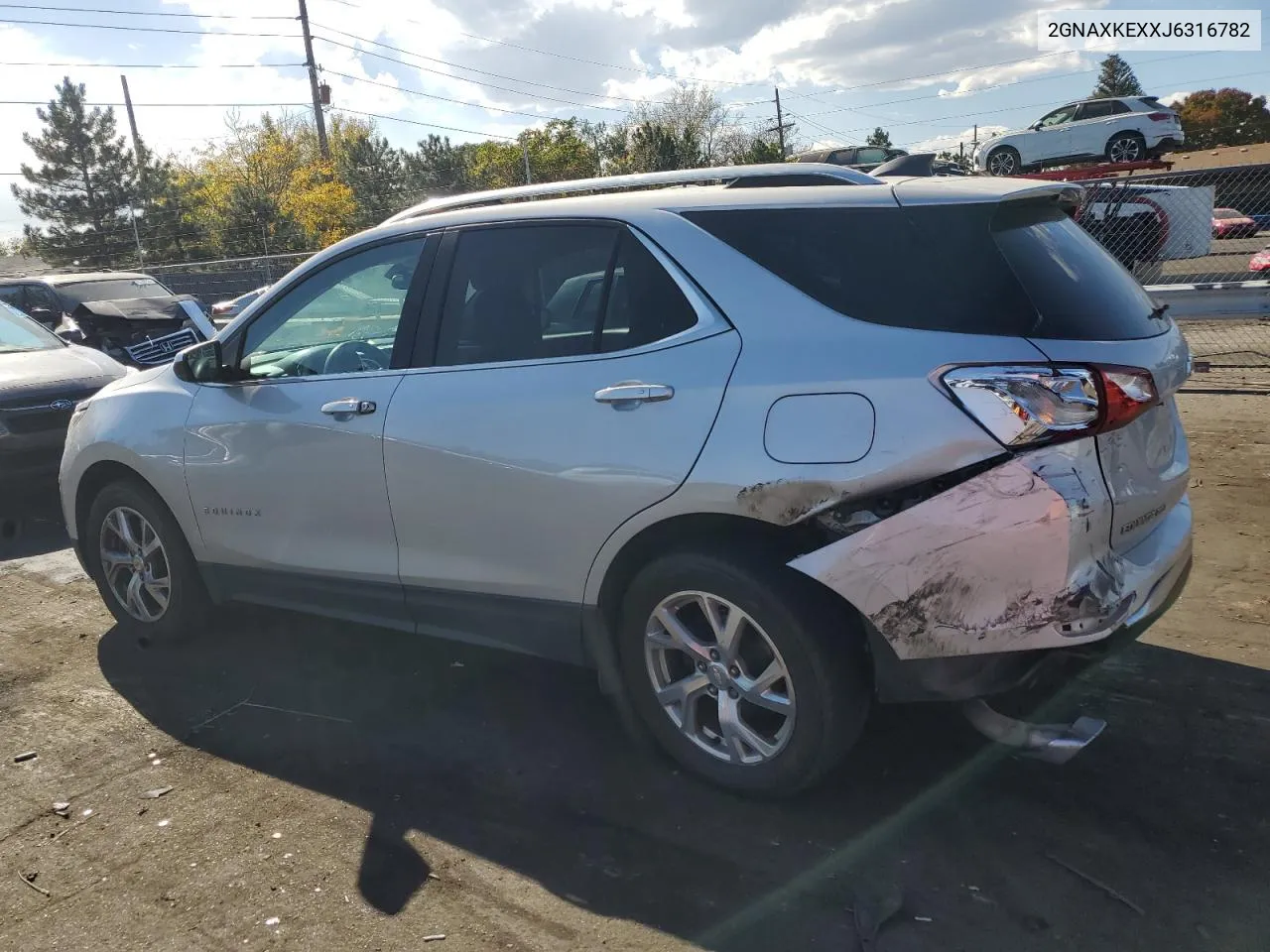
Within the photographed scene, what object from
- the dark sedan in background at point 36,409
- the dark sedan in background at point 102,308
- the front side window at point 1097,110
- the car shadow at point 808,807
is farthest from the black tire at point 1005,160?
the car shadow at point 808,807

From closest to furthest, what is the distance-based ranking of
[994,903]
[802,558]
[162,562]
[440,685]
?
[994,903] < [802,558] < [440,685] < [162,562]

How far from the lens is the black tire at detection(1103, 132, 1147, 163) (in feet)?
65.4

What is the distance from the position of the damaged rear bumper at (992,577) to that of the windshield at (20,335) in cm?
758

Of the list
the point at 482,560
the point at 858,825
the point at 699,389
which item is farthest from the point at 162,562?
the point at 858,825

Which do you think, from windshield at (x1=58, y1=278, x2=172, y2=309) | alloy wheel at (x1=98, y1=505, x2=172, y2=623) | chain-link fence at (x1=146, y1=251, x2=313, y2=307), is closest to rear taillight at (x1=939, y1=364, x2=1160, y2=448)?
alloy wheel at (x1=98, y1=505, x2=172, y2=623)

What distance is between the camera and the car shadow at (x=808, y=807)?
9.00ft

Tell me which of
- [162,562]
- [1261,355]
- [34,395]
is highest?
[34,395]

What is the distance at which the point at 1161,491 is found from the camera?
3.15 meters

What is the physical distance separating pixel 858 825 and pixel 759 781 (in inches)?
12.6

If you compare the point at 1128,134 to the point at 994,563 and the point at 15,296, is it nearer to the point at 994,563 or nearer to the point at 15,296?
the point at 15,296

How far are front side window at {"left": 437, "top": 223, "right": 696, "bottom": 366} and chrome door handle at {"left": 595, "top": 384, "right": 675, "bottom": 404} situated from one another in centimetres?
16

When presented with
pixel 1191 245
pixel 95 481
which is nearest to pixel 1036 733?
pixel 95 481

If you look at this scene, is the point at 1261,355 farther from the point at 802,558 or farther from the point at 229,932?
the point at 229,932

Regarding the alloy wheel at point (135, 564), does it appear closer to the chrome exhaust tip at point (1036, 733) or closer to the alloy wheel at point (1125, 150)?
the chrome exhaust tip at point (1036, 733)
